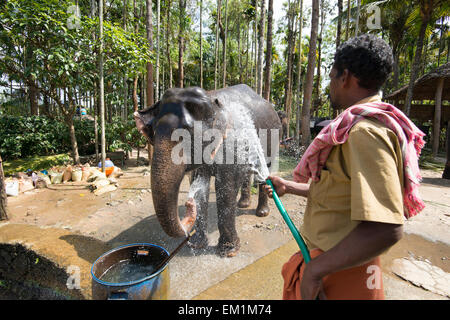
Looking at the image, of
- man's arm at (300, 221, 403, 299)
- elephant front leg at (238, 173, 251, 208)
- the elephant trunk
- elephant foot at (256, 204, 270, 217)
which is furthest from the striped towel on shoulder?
elephant front leg at (238, 173, 251, 208)

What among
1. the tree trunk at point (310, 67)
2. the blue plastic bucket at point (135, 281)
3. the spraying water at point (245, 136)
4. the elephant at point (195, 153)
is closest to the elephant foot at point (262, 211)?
the spraying water at point (245, 136)

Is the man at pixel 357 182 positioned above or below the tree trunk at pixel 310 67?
below

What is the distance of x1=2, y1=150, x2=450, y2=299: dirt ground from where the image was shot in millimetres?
2912

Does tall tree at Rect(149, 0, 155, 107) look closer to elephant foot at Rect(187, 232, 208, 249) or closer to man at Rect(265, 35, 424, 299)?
elephant foot at Rect(187, 232, 208, 249)

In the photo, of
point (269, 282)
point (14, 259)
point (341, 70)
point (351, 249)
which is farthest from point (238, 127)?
point (14, 259)

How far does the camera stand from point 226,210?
10.8 feet

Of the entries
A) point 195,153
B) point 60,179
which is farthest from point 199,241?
point 60,179

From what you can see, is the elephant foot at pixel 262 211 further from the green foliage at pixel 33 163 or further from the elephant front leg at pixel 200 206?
the green foliage at pixel 33 163

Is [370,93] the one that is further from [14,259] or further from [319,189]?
[14,259]

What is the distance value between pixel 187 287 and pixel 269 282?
2.99ft

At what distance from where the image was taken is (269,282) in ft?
9.16

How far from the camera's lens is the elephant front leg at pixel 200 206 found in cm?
346

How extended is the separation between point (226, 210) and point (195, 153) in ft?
3.68

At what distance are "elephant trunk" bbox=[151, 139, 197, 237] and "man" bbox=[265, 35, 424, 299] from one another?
1.14 metres
